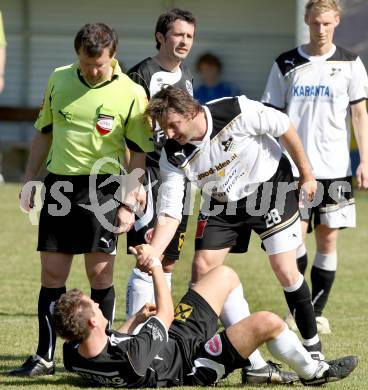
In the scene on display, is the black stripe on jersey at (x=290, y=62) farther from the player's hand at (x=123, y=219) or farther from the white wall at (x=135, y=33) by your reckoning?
the white wall at (x=135, y=33)

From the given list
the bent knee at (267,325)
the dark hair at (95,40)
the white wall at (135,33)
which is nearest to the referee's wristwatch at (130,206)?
the dark hair at (95,40)

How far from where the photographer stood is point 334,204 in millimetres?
7508

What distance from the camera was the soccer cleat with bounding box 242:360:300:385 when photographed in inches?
224

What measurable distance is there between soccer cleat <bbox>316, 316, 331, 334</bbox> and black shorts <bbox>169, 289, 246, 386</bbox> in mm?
1962

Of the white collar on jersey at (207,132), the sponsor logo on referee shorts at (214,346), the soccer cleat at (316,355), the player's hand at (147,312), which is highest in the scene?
the white collar on jersey at (207,132)

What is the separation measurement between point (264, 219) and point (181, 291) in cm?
288

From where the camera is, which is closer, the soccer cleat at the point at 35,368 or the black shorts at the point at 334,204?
the soccer cleat at the point at 35,368

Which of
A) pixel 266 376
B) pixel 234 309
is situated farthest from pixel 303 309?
pixel 266 376

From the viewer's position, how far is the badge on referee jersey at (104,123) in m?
5.82

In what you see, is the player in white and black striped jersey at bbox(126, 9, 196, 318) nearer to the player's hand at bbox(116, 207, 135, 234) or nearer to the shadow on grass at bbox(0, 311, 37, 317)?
the player's hand at bbox(116, 207, 135, 234)

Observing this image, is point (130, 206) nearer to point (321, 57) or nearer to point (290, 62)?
point (290, 62)

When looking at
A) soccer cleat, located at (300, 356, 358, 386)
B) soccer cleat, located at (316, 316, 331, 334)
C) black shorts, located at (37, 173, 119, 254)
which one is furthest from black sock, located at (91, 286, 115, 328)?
soccer cleat, located at (316, 316, 331, 334)

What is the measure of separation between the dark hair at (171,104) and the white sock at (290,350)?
3.97ft

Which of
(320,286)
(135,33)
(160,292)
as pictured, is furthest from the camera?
(135,33)
